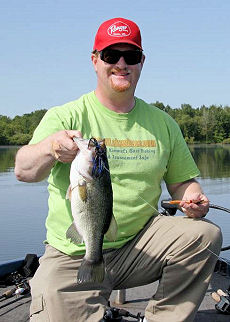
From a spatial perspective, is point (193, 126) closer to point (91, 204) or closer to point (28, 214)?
point (28, 214)

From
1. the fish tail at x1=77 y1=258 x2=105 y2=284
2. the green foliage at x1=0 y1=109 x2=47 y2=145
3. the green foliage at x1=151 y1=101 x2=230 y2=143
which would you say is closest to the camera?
the fish tail at x1=77 y1=258 x2=105 y2=284

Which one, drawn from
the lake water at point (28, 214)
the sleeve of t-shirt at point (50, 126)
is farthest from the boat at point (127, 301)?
the lake water at point (28, 214)

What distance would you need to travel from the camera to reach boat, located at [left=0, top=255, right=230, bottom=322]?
14.3 feet

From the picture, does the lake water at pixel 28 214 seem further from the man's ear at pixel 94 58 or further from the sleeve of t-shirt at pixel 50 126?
the sleeve of t-shirt at pixel 50 126

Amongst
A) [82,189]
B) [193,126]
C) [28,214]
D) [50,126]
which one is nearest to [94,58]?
[50,126]

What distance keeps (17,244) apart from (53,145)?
28.5ft

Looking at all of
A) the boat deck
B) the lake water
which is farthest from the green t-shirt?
the lake water

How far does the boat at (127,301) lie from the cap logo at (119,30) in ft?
7.59

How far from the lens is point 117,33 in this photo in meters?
3.90

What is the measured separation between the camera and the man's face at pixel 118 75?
3.88 metres

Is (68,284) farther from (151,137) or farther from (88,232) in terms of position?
(151,137)

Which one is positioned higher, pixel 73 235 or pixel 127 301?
pixel 73 235

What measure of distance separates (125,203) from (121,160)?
334 millimetres

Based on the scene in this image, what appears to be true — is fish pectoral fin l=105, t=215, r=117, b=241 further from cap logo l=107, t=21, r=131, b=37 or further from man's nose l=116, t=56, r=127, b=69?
cap logo l=107, t=21, r=131, b=37
